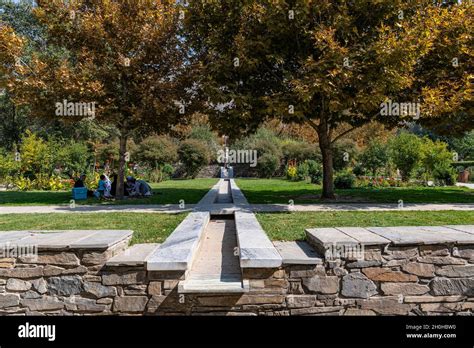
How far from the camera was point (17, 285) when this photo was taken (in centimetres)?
383

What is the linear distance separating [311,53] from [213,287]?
317 inches

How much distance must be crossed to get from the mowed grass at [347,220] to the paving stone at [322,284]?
1.27 m

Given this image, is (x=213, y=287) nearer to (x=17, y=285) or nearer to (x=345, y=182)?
(x=17, y=285)

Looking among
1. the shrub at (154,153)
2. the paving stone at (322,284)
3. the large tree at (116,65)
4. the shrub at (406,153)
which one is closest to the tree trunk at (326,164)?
the large tree at (116,65)

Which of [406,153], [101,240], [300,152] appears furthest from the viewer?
[300,152]

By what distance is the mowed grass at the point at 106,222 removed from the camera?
18.4 feet

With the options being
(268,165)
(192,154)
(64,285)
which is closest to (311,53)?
(64,285)

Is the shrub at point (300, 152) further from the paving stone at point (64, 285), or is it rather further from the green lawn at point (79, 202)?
the paving stone at point (64, 285)

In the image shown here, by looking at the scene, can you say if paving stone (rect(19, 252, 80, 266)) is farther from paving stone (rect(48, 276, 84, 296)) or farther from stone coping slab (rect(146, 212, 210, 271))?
stone coping slab (rect(146, 212, 210, 271))

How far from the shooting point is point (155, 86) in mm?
10672

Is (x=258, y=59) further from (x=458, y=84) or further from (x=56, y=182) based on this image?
(x=56, y=182)
